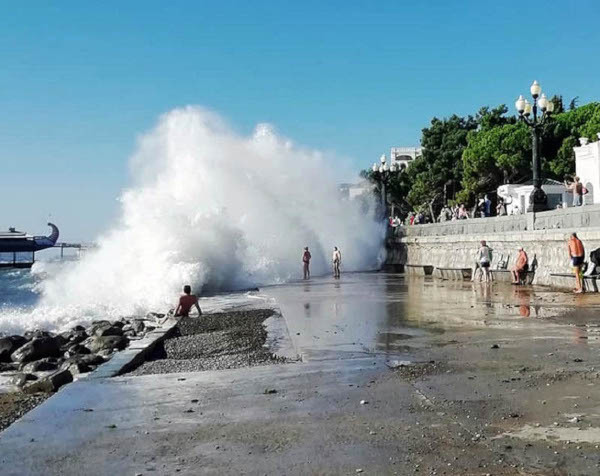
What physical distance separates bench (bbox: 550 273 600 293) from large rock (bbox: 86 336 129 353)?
406 inches

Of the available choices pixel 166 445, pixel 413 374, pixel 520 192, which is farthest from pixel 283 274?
pixel 166 445

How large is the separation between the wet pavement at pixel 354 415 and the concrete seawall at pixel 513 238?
9723 mm

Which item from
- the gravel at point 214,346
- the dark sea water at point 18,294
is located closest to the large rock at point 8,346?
the gravel at point 214,346

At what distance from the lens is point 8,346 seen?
14.2m

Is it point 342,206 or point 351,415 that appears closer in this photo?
point 351,415

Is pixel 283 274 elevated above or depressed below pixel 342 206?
below

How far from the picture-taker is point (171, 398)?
6.46m

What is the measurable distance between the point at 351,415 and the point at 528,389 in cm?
168

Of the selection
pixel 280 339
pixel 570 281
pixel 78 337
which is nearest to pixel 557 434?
pixel 280 339

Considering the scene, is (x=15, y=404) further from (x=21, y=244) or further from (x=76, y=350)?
(x=21, y=244)

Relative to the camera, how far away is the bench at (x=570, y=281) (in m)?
15.8

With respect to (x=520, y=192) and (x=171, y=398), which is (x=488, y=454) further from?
(x=520, y=192)

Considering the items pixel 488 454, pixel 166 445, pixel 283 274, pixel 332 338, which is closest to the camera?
pixel 488 454

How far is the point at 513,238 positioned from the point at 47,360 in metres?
15.5
